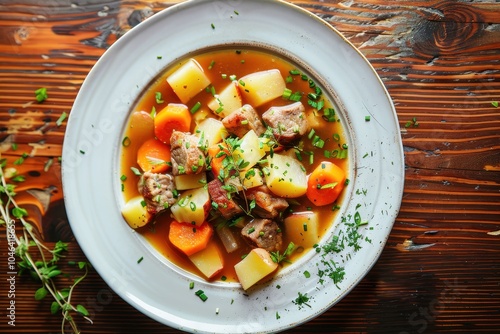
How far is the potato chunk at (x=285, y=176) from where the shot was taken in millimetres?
3039

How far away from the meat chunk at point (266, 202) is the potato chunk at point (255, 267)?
242mm

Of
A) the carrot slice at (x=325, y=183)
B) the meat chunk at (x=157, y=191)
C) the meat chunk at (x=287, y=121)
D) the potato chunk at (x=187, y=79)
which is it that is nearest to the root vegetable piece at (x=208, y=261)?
the meat chunk at (x=157, y=191)

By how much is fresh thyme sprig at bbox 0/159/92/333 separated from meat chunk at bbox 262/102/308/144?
5.14 ft

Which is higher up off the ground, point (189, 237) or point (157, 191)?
point (157, 191)

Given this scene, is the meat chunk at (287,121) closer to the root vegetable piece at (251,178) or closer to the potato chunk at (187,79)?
the root vegetable piece at (251,178)

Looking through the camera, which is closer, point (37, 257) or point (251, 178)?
point (251, 178)

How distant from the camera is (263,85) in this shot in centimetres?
313

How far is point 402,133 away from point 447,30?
781mm

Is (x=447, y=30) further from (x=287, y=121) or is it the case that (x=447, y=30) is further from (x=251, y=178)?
(x=251, y=178)

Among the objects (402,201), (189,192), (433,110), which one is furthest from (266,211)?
(433,110)

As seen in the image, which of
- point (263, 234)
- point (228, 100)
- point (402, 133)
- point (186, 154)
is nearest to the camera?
point (186, 154)

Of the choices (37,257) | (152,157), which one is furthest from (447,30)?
(37,257)

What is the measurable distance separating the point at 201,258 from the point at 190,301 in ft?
0.92

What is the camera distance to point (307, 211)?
126 inches
